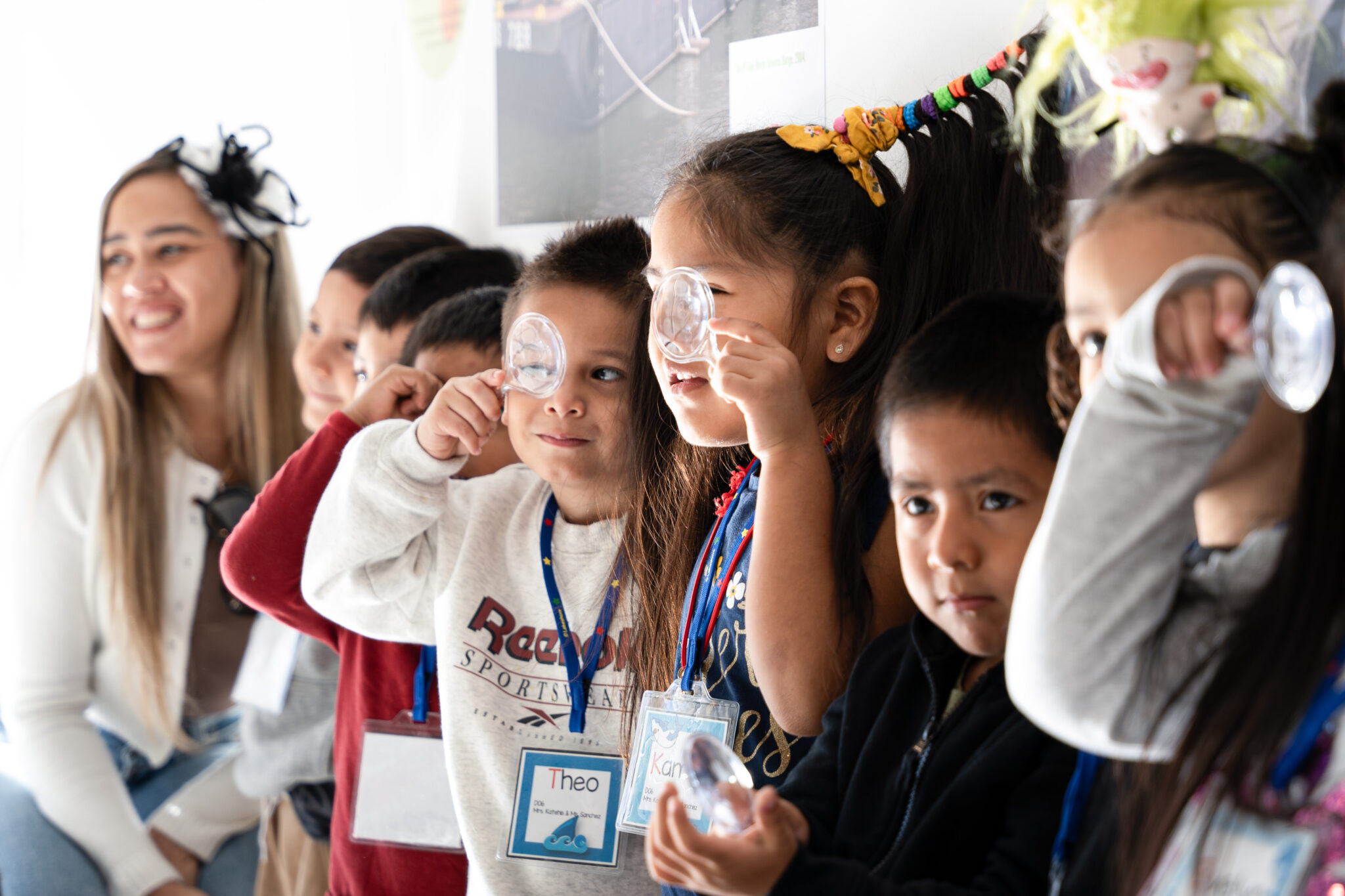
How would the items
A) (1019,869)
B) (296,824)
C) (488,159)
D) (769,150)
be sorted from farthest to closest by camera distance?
1. (488,159)
2. (296,824)
3. (769,150)
4. (1019,869)

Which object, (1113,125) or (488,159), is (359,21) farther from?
(1113,125)

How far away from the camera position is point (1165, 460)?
2.56 feet

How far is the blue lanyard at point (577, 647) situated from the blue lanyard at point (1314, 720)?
3.04 ft

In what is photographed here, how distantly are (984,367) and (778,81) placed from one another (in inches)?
37.5

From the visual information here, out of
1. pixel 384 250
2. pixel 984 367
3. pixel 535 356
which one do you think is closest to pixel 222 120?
pixel 384 250

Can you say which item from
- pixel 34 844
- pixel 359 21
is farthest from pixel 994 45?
pixel 34 844

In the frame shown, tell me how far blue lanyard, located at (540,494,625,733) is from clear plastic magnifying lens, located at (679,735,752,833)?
60 centimetres

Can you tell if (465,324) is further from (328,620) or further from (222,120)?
(222,120)

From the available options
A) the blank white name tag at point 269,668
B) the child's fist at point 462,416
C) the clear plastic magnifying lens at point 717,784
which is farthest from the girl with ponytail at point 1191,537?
the blank white name tag at point 269,668

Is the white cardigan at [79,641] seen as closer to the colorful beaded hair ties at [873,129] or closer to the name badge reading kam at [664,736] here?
the name badge reading kam at [664,736]

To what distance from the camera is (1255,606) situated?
0.80m

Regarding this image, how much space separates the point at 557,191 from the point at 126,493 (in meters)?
1.14

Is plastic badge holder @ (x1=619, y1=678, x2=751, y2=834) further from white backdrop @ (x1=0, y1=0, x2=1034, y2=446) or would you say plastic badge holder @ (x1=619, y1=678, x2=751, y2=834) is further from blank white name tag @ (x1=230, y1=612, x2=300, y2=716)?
white backdrop @ (x1=0, y1=0, x2=1034, y2=446)

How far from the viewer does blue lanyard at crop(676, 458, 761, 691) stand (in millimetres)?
1377
